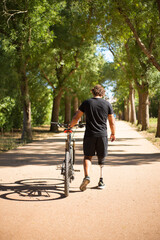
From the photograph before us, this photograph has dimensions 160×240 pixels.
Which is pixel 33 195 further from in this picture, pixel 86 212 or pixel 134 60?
pixel 134 60

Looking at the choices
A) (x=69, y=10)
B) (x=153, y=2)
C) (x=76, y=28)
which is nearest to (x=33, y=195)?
(x=153, y=2)

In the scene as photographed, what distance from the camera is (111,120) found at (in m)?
5.85

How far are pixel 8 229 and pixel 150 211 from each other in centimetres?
205

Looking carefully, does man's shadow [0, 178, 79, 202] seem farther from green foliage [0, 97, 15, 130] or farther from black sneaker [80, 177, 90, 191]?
green foliage [0, 97, 15, 130]

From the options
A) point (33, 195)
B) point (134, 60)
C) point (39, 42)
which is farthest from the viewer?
point (134, 60)

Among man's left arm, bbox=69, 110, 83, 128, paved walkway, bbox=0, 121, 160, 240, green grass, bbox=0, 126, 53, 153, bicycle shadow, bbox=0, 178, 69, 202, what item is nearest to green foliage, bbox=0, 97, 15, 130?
green grass, bbox=0, 126, 53, 153

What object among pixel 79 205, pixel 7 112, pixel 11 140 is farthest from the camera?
pixel 7 112

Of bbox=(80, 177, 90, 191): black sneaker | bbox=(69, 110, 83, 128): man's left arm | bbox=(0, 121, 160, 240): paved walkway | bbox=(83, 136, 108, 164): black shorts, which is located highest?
bbox=(69, 110, 83, 128): man's left arm

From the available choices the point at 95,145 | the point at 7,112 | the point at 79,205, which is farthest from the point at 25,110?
the point at 79,205

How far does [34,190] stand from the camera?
585 cm

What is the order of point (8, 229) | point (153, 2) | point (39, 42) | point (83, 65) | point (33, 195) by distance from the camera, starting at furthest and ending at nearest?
point (83, 65), point (39, 42), point (153, 2), point (33, 195), point (8, 229)

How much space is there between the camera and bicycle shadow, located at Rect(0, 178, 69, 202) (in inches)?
210

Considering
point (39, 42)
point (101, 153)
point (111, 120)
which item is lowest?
point (101, 153)

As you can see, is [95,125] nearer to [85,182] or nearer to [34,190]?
[85,182]
